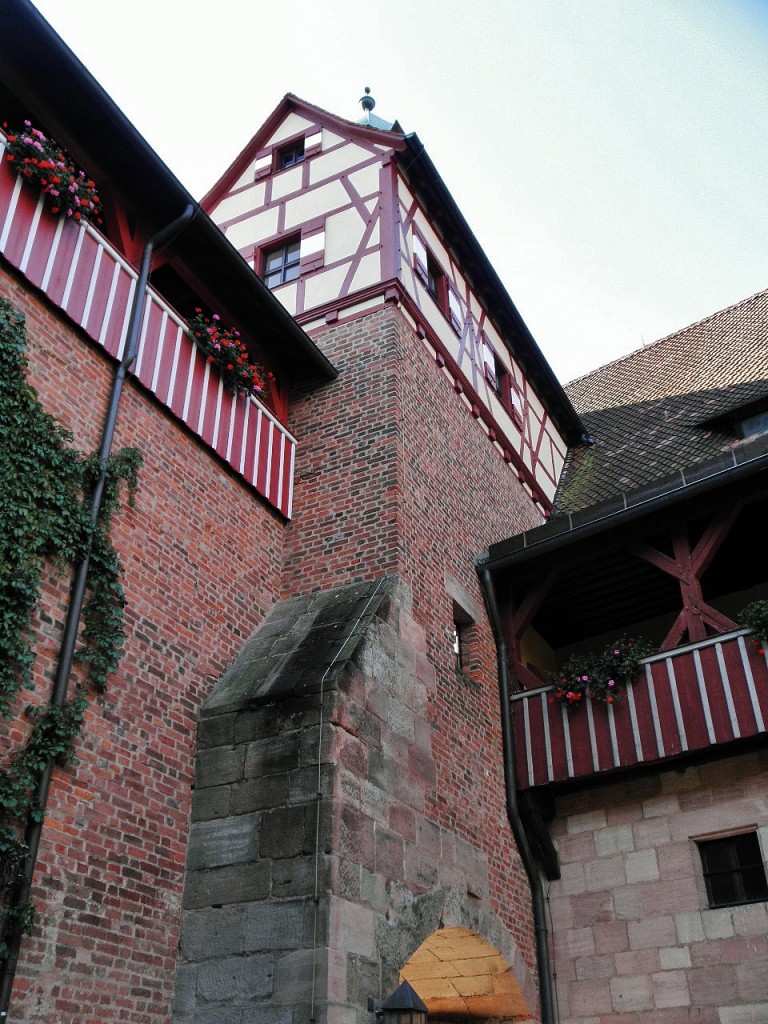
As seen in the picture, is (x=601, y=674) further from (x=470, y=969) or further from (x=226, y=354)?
(x=226, y=354)

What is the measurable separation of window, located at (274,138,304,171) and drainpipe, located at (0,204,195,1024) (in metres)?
5.22

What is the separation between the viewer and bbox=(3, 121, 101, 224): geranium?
269 inches

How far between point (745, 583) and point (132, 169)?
786 cm

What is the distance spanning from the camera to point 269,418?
936cm

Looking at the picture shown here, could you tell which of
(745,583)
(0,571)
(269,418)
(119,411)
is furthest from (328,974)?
(745,583)

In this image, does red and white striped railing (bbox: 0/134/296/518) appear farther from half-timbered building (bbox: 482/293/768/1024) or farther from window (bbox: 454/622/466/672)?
half-timbered building (bbox: 482/293/768/1024)

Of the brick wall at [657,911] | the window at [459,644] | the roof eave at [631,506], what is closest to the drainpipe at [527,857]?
the brick wall at [657,911]

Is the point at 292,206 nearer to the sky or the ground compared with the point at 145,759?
nearer to the sky

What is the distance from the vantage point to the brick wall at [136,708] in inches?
223

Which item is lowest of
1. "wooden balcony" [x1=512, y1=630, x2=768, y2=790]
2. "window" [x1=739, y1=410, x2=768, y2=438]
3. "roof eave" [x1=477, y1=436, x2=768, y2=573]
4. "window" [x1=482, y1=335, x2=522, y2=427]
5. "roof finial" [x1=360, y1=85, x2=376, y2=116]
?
"wooden balcony" [x1=512, y1=630, x2=768, y2=790]

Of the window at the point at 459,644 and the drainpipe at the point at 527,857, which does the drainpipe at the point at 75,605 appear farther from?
the drainpipe at the point at 527,857

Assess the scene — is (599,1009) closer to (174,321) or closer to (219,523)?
(219,523)

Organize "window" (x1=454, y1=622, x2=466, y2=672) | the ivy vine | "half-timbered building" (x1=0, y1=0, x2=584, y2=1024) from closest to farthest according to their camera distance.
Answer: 1. the ivy vine
2. "half-timbered building" (x1=0, y1=0, x2=584, y2=1024)
3. "window" (x1=454, y1=622, x2=466, y2=672)

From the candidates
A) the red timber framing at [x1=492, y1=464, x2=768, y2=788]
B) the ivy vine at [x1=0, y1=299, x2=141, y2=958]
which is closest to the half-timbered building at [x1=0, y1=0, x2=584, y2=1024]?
the ivy vine at [x1=0, y1=299, x2=141, y2=958]
